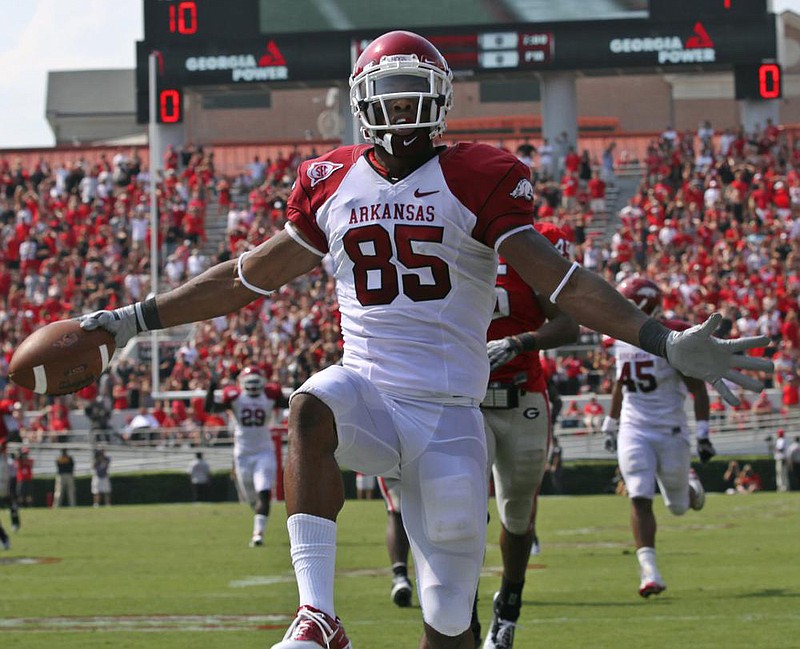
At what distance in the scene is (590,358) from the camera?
83.4 ft

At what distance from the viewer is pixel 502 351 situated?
6645 millimetres

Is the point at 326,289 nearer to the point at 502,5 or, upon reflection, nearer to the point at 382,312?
the point at 502,5

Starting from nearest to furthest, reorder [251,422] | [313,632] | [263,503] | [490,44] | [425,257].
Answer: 1. [313,632]
2. [425,257]
3. [263,503]
4. [251,422]
5. [490,44]

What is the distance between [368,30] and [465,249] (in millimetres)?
26518

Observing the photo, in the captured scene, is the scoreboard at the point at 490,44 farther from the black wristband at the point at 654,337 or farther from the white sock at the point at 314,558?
the white sock at the point at 314,558

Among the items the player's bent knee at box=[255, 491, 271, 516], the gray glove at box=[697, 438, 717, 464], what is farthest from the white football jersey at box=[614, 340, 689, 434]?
the player's bent knee at box=[255, 491, 271, 516]

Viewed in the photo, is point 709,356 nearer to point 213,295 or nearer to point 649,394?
point 213,295

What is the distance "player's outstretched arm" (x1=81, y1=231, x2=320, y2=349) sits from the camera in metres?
5.01

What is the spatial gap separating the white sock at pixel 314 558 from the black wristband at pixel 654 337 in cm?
102

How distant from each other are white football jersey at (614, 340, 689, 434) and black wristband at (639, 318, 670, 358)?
5.54 metres

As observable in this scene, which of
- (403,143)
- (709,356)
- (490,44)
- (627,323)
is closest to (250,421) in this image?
(403,143)

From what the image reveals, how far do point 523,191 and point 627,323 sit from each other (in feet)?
1.72

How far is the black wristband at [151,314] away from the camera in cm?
504

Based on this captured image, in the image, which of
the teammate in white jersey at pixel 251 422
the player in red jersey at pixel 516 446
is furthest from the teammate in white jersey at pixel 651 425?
the teammate in white jersey at pixel 251 422
